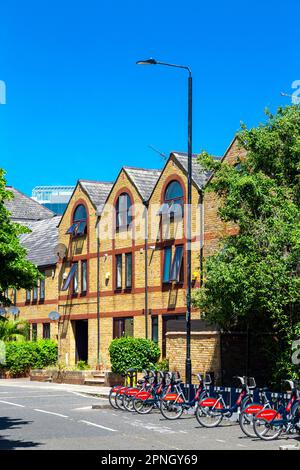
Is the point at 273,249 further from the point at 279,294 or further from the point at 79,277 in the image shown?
the point at 79,277

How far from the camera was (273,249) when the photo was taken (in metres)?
23.8

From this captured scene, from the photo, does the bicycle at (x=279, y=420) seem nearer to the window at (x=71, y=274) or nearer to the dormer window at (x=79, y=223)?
the dormer window at (x=79, y=223)

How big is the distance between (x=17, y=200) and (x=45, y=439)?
55934mm

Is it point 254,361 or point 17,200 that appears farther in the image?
point 17,200

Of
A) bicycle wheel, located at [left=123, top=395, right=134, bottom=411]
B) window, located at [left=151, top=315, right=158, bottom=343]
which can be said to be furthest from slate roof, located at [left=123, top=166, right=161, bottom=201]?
bicycle wheel, located at [left=123, top=395, right=134, bottom=411]

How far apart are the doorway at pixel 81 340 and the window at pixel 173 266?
10.0 meters

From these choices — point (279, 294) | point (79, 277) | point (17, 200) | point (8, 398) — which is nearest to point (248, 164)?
point (279, 294)

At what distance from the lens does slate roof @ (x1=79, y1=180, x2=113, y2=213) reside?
44344mm

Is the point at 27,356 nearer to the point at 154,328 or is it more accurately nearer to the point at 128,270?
the point at 128,270

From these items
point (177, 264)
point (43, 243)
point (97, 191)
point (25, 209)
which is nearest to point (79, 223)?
point (97, 191)

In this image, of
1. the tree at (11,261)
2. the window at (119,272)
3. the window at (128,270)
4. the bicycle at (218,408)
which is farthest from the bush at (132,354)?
the tree at (11,261)

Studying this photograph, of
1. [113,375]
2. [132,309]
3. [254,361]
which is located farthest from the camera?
[132,309]

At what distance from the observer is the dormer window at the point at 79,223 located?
4509 centimetres

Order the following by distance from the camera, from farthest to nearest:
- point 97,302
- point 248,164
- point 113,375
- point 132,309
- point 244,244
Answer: point 97,302
point 132,309
point 113,375
point 248,164
point 244,244
